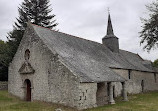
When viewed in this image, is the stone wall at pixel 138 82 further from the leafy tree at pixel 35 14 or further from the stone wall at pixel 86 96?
the leafy tree at pixel 35 14

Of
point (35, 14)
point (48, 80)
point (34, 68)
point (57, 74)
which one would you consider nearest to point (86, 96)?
point (57, 74)

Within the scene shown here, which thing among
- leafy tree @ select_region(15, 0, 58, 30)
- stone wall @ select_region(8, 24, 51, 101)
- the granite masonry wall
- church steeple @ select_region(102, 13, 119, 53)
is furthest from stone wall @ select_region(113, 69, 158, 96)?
leafy tree @ select_region(15, 0, 58, 30)

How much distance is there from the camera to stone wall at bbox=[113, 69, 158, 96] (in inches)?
842

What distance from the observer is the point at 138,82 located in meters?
26.2

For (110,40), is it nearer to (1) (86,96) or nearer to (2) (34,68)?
(2) (34,68)

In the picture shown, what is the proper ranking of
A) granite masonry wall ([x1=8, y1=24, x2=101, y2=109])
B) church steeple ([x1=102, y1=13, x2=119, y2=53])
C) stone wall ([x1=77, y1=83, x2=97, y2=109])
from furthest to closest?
church steeple ([x1=102, y1=13, x2=119, y2=53]) < granite masonry wall ([x1=8, y1=24, x2=101, y2=109]) < stone wall ([x1=77, y1=83, x2=97, y2=109])

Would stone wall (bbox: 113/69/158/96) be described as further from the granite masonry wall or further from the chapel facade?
the granite masonry wall

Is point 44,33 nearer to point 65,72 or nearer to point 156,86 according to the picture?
point 65,72

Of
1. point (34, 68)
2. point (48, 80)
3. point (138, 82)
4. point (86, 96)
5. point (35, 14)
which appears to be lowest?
point (138, 82)

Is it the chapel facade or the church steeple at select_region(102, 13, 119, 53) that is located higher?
the church steeple at select_region(102, 13, 119, 53)

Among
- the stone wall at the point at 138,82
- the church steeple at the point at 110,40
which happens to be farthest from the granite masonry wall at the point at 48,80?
the church steeple at the point at 110,40

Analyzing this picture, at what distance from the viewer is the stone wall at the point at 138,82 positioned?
21.4 metres

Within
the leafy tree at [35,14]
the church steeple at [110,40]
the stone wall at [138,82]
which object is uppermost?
the leafy tree at [35,14]

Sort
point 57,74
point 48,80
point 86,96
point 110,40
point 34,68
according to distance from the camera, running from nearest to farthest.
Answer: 1. point 86,96
2. point 57,74
3. point 48,80
4. point 34,68
5. point 110,40
